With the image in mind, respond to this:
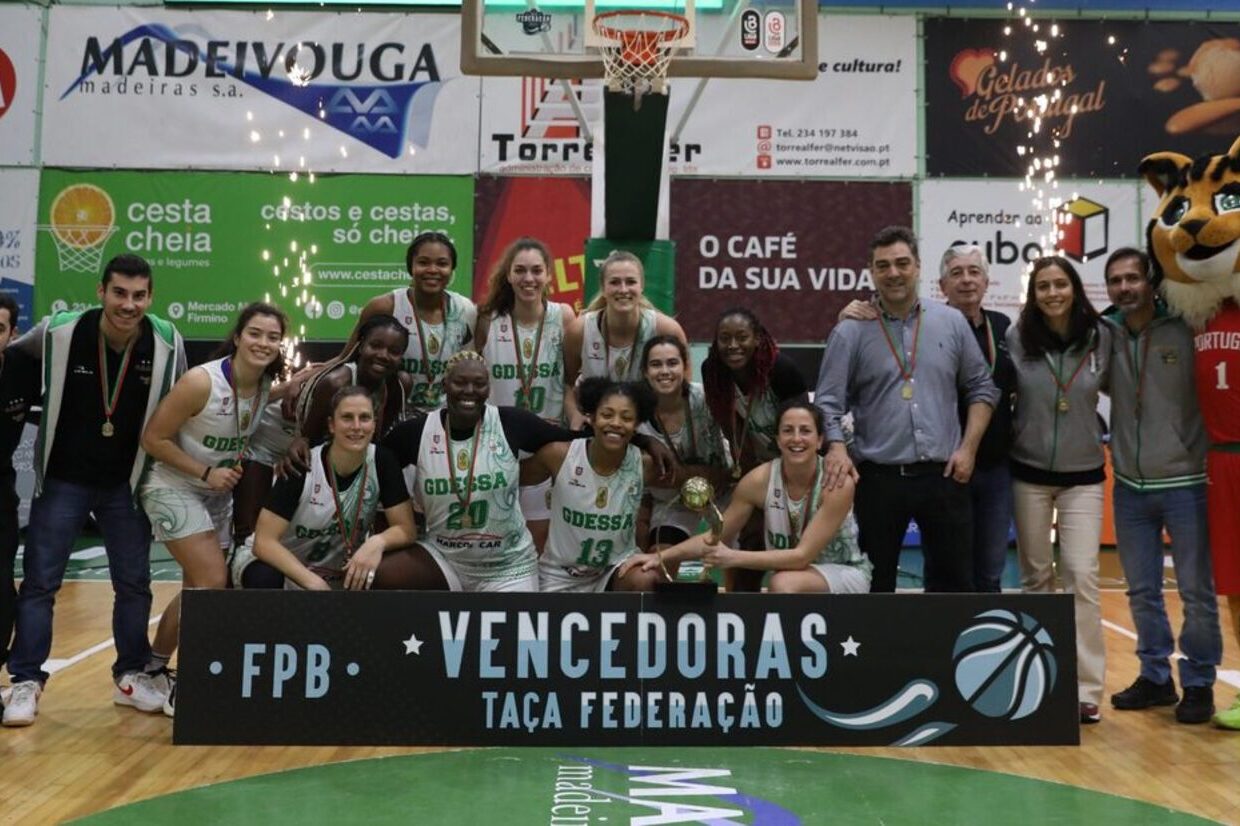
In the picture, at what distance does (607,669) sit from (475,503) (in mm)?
767

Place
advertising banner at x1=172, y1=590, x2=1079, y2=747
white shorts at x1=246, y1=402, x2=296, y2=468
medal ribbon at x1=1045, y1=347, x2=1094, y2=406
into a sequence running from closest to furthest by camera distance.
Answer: advertising banner at x1=172, y1=590, x2=1079, y2=747
medal ribbon at x1=1045, y1=347, x2=1094, y2=406
white shorts at x1=246, y1=402, x2=296, y2=468

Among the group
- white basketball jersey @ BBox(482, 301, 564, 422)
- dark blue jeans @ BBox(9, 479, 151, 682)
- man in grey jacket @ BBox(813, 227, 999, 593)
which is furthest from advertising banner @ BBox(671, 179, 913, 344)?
dark blue jeans @ BBox(9, 479, 151, 682)

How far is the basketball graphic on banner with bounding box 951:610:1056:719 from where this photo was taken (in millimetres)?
3521

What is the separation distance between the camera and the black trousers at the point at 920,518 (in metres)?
3.89

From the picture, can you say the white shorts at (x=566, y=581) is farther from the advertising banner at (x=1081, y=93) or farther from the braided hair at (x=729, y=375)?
the advertising banner at (x=1081, y=93)

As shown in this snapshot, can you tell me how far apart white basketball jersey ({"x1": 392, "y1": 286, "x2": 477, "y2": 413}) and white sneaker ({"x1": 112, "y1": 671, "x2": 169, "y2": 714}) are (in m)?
1.37

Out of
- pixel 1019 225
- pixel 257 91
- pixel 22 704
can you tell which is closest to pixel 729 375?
pixel 22 704

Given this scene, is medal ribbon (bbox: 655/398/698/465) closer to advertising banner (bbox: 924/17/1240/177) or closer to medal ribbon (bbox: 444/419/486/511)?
medal ribbon (bbox: 444/419/486/511)

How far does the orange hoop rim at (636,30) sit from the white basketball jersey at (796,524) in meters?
2.60

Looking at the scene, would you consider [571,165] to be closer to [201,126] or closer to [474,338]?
[201,126]

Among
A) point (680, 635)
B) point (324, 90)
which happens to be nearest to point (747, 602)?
point (680, 635)

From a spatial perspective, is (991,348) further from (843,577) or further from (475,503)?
(475,503)

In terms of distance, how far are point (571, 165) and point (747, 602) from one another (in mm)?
7589

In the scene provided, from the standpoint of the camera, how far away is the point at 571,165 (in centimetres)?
1049
